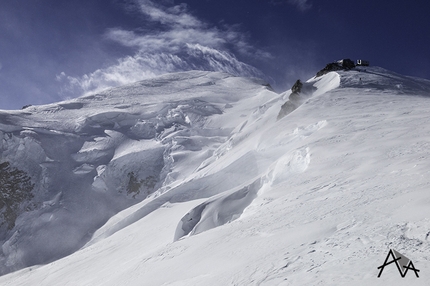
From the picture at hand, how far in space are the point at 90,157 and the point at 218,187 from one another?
1784 cm

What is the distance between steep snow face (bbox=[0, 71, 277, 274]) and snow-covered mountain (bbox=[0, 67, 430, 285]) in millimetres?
117

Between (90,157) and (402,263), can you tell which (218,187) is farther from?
(90,157)

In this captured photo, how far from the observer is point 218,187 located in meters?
19.7

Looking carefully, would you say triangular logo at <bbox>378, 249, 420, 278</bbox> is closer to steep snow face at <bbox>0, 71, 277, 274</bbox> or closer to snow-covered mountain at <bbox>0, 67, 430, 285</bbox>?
snow-covered mountain at <bbox>0, 67, 430, 285</bbox>

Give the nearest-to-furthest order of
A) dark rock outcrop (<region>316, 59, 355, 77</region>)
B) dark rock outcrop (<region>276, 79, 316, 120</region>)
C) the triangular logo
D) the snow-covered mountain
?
1. the triangular logo
2. the snow-covered mountain
3. dark rock outcrop (<region>276, 79, 316, 120</region>)
4. dark rock outcrop (<region>316, 59, 355, 77</region>)

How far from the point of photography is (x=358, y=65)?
3484 cm

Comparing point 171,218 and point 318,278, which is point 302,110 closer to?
point 171,218

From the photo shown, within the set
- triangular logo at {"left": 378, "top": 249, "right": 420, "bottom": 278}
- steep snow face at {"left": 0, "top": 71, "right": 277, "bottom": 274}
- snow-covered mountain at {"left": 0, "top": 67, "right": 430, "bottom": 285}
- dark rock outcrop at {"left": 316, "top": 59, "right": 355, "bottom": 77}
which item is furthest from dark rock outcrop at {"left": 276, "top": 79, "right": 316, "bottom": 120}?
triangular logo at {"left": 378, "top": 249, "right": 420, "bottom": 278}

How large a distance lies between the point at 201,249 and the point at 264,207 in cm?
249

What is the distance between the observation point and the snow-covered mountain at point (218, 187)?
646 cm

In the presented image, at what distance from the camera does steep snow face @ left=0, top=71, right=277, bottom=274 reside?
2593 centimetres

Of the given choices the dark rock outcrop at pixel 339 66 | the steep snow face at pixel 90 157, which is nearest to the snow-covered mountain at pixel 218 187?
the steep snow face at pixel 90 157

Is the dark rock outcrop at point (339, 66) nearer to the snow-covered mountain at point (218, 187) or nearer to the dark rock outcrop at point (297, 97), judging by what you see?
the snow-covered mountain at point (218, 187)

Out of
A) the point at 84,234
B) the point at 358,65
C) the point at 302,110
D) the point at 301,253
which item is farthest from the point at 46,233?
the point at 358,65
